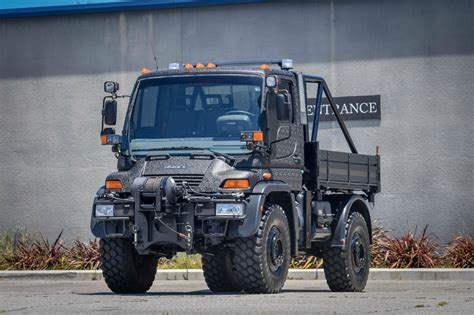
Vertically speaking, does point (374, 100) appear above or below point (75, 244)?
above

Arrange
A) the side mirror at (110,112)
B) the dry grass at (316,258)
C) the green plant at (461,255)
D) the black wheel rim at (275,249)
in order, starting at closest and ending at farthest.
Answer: the black wheel rim at (275,249)
the side mirror at (110,112)
the green plant at (461,255)
the dry grass at (316,258)

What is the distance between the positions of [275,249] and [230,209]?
88 cm

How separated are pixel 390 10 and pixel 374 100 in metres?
1.72

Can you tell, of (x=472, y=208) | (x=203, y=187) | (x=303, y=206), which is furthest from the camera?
(x=472, y=208)

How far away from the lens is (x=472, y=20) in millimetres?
22141

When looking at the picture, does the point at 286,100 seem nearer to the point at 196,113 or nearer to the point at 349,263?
the point at 196,113

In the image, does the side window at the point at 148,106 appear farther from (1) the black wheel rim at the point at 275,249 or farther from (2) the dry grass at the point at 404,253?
(2) the dry grass at the point at 404,253

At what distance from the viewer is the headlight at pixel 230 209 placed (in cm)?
1394

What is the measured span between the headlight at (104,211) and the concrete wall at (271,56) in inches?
356

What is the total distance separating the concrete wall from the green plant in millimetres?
1571

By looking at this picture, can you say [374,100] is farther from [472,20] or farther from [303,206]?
[303,206]

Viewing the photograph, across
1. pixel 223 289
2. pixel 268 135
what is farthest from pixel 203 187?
pixel 223 289

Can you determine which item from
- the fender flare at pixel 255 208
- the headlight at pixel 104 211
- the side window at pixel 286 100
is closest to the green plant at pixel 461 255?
the side window at pixel 286 100

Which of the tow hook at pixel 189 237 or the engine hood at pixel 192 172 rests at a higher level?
the engine hood at pixel 192 172
